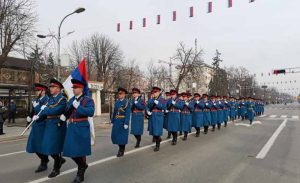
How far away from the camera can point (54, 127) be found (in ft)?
20.3

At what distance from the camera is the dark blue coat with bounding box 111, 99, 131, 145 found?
26.8ft

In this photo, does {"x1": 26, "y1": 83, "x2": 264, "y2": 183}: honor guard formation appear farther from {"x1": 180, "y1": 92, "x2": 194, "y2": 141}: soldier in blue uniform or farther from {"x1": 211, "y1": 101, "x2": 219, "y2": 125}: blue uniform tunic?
{"x1": 211, "y1": 101, "x2": 219, "y2": 125}: blue uniform tunic

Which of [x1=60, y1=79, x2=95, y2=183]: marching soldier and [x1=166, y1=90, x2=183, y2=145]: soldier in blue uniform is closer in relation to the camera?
[x1=60, y1=79, x2=95, y2=183]: marching soldier

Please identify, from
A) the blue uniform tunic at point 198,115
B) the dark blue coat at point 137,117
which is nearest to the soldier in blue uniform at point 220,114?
the blue uniform tunic at point 198,115

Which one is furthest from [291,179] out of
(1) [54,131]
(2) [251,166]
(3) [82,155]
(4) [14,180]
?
(4) [14,180]

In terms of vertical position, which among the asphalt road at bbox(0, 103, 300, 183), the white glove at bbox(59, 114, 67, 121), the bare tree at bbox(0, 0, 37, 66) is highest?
the bare tree at bbox(0, 0, 37, 66)

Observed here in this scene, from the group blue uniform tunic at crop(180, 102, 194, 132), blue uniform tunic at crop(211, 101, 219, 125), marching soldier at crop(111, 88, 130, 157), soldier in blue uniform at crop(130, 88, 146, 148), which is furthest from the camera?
blue uniform tunic at crop(211, 101, 219, 125)

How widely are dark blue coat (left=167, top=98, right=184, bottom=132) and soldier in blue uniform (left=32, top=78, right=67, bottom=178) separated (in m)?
5.24

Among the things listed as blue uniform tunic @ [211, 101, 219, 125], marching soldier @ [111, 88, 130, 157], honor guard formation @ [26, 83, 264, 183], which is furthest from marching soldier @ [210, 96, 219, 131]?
marching soldier @ [111, 88, 130, 157]

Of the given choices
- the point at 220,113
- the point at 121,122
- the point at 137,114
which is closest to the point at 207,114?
the point at 220,113

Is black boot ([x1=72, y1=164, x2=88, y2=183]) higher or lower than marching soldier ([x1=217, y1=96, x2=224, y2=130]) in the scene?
lower

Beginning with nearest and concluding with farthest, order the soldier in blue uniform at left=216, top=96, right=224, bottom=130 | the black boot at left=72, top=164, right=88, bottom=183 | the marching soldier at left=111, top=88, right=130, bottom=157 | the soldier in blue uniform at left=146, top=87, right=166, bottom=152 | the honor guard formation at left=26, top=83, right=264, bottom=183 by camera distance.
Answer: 1. the black boot at left=72, top=164, right=88, bottom=183
2. the honor guard formation at left=26, top=83, right=264, bottom=183
3. the marching soldier at left=111, top=88, right=130, bottom=157
4. the soldier in blue uniform at left=146, top=87, right=166, bottom=152
5. the soldier in blue uniform at left=216, top=96, right=224, bottom=130

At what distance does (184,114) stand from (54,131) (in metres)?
6.72

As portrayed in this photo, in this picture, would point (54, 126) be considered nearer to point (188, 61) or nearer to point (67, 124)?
point (67, 124)
